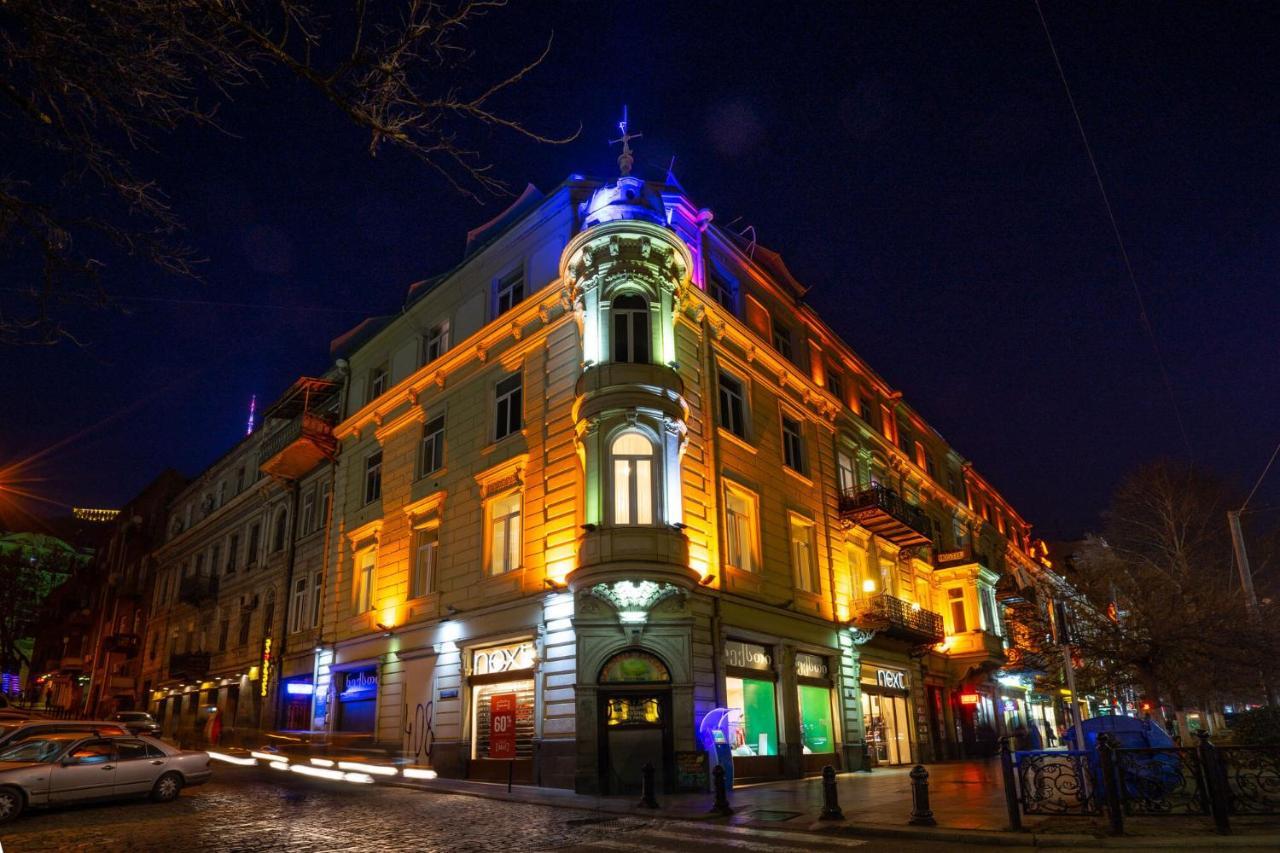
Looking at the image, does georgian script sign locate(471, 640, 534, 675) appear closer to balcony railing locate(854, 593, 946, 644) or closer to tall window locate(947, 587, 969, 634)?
balcony railing locate(854, 593, 946, 644)

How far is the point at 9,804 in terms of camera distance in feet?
39.3

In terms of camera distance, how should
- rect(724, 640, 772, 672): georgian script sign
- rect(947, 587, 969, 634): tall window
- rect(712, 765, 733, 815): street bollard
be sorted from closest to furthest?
rect(712, 765, 733, 815): street bollard, rect(724, 640, 772, 672): georgian script sign, rect(947, 587, 969, 634): tall window

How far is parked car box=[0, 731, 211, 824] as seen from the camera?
481 inches

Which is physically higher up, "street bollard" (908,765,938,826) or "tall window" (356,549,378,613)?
"tall window" (356,549,378,613)

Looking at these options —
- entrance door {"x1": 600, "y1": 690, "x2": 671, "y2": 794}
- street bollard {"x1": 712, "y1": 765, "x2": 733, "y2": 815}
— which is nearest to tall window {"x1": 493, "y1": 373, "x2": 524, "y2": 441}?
entrance door {"x1": 600, "y1": 690, "x2": 671, "y2": 794}

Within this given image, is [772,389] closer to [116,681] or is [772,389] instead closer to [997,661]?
[997,661]

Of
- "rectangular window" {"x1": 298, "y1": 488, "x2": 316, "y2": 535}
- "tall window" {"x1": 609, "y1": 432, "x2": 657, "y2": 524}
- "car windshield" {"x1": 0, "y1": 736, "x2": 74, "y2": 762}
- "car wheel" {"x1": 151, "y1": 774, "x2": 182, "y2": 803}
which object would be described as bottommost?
"car wheel" {"x1": 151, "y1": 774, "x2": 182, "y2": 803}

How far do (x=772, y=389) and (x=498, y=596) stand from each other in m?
10.8

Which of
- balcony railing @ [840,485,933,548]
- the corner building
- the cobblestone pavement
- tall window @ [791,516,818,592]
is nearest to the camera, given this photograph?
the cobblestone pavement

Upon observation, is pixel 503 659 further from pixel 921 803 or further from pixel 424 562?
pixel 921 803

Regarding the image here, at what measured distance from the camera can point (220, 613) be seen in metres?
36.8

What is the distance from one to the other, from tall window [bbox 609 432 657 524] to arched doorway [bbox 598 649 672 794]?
121 inches

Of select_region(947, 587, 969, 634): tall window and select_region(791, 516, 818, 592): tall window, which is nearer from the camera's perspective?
select_region(791, 516, 818, 592): tall window

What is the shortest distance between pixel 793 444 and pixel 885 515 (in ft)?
14.7
